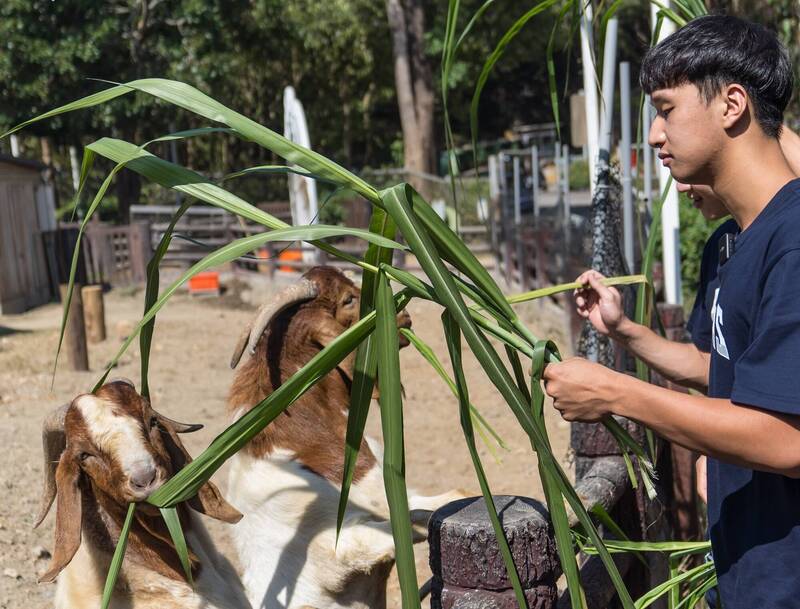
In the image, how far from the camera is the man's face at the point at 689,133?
1.90 metres

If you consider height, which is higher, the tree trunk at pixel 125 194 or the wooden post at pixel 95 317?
the tree trunk at pixel 125 194

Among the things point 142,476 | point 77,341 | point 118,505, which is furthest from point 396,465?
point 77,341

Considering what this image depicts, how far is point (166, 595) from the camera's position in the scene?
2.85 metres

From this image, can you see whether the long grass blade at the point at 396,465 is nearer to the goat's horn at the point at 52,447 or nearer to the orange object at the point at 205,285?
the goat's horn at the point at 52,447

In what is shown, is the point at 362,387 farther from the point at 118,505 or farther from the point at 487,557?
the point at 118,505

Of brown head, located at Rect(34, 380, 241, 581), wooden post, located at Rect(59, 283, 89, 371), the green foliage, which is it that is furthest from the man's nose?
the green foliage

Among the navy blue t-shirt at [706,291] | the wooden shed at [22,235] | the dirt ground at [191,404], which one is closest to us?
the navy blue t-shirt at [706,291]

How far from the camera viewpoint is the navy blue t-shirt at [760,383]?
5.47 feet

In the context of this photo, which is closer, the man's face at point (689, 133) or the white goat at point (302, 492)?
the man's face at point (689, 133)

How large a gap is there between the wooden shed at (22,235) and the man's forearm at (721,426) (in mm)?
16169

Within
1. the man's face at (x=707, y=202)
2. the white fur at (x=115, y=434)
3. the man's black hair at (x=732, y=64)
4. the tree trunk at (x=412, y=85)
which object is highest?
the tree trunk at (x=412, y=85)

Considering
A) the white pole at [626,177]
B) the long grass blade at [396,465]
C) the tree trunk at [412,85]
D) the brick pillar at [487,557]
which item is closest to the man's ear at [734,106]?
the long grass blade at [396,465]

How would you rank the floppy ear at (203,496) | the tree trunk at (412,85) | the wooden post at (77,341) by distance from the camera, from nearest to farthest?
1. the floppy ear at (203,496)
2. the wooden post at (77,341)
3. the tree trunk at (412,85)

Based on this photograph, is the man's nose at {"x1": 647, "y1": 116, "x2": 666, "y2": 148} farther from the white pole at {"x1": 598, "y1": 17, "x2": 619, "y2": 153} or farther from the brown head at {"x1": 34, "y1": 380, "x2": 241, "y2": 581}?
the white pole at {"x1": 598, "y1": 17, "x2": 619, "y2": 153}
